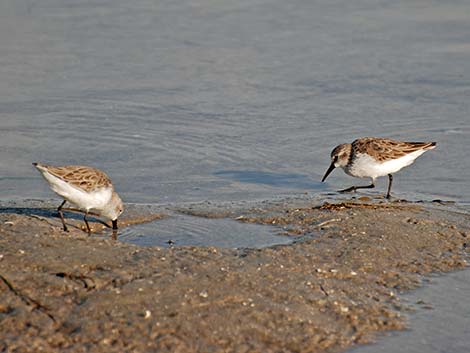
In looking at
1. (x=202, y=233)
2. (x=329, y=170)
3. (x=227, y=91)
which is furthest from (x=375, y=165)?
(x=227, y=91)

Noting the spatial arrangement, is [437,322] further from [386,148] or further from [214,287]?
[386,148]

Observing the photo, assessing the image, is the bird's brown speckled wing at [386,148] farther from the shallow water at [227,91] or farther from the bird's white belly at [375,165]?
the shallow water at [227,91]

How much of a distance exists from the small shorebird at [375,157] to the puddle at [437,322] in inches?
106

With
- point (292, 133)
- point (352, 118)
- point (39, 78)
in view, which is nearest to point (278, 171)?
point (292, 133)

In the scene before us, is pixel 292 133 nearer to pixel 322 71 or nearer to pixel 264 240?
pixel 322 71

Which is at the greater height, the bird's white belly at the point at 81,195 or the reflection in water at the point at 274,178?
the bird's white belly at the point at 81,195

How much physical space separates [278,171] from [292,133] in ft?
3.41

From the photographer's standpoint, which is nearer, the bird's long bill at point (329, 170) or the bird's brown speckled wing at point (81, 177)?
the bird's brown speckled wing at point (81, 177)

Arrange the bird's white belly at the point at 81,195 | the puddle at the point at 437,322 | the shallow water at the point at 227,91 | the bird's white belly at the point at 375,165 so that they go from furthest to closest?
the shallow water at the point at 227,91 → the bird's white belly at the point at 375,165 → the bird's white belly at the point at 81,195 → the puddle at the point at 437,322

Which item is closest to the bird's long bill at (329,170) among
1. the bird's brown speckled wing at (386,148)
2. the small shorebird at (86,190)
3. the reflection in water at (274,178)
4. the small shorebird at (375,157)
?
the small shorebird at (375,157)

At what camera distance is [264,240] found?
23.6ft

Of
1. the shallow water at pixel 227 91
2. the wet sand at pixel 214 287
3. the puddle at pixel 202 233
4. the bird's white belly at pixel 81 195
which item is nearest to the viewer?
the wet sand at pixel 214 287

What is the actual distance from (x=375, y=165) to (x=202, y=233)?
2.54 m

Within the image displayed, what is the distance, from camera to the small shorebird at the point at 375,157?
922cm
